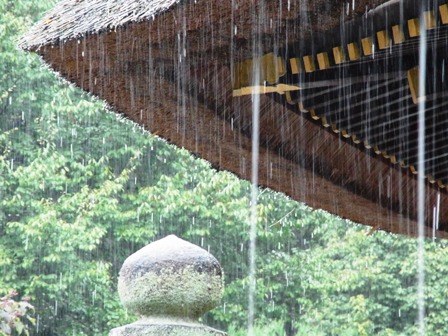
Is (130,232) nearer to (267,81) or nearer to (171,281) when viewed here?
(267,81)

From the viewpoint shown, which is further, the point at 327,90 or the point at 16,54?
the point at 16,54

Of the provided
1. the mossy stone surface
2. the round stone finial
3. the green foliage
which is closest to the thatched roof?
the round stone finial

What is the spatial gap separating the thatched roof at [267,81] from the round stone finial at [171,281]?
0.65 meters

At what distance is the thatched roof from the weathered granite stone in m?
0.66

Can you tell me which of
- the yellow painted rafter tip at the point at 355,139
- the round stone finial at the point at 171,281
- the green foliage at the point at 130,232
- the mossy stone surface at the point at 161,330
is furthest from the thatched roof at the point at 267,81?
the green foliage at the point at 130,232

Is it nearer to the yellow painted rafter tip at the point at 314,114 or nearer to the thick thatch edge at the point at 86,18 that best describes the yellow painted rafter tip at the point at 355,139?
the yellow painted rafter tip at the point at 314,114

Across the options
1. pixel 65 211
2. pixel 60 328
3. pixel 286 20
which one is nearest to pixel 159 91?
pixel 286 20

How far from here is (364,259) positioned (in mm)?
12266

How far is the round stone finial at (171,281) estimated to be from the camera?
223cm

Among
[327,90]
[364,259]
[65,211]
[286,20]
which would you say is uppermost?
[286,20]

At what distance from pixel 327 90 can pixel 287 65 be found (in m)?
0.30

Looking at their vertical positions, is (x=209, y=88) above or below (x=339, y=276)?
above

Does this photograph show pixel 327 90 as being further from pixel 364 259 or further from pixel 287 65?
pixel 364 259

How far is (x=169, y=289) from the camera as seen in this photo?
7.32ft
